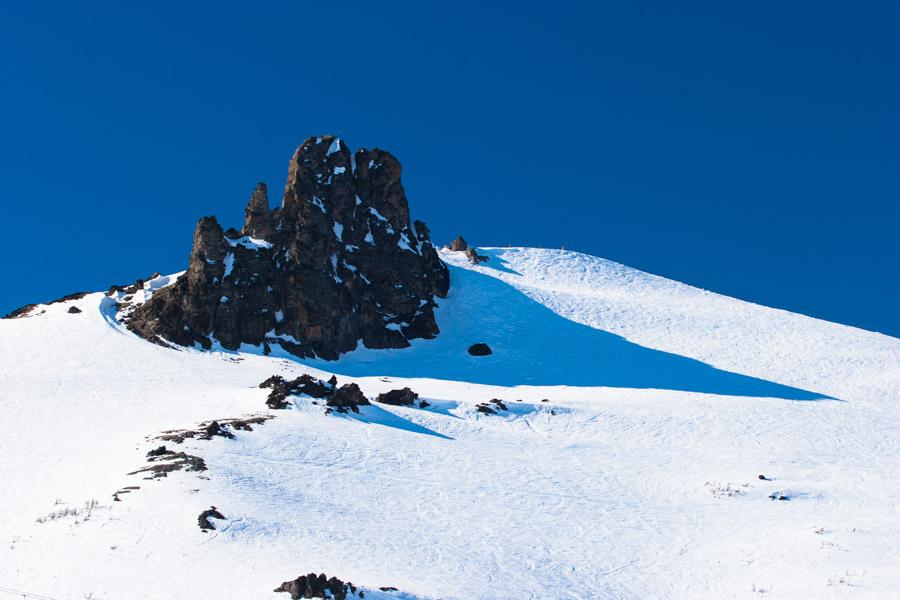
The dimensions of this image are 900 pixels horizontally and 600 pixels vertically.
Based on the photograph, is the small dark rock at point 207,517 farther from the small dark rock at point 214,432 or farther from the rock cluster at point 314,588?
the small dark rock at point 214,432

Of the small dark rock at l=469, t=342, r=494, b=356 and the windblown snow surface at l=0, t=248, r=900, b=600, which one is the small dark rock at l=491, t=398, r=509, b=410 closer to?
the windblown snow surface at l=0, t=248, r=900, b=600

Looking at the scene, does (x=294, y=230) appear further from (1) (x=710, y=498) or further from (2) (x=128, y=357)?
(1) (x=710, y=498)

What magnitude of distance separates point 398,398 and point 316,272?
2381 cm

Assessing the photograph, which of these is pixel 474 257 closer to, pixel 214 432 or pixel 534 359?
pixel 534 359

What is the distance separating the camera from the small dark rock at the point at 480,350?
6216 centimetres

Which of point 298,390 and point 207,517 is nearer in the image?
point 207,517

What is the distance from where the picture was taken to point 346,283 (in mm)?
66812

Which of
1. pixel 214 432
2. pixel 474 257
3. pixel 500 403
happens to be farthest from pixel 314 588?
pixel 474 257

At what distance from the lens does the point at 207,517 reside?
71.4 ft

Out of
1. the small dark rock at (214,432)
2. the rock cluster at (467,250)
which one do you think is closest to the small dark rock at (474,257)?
the rock cluster at (467,250)

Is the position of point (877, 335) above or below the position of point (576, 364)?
above

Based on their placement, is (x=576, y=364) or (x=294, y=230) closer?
(x=576, y=364)

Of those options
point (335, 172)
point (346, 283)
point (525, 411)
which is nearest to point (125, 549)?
point (525, 411)

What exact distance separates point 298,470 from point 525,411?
18293 millimetres
